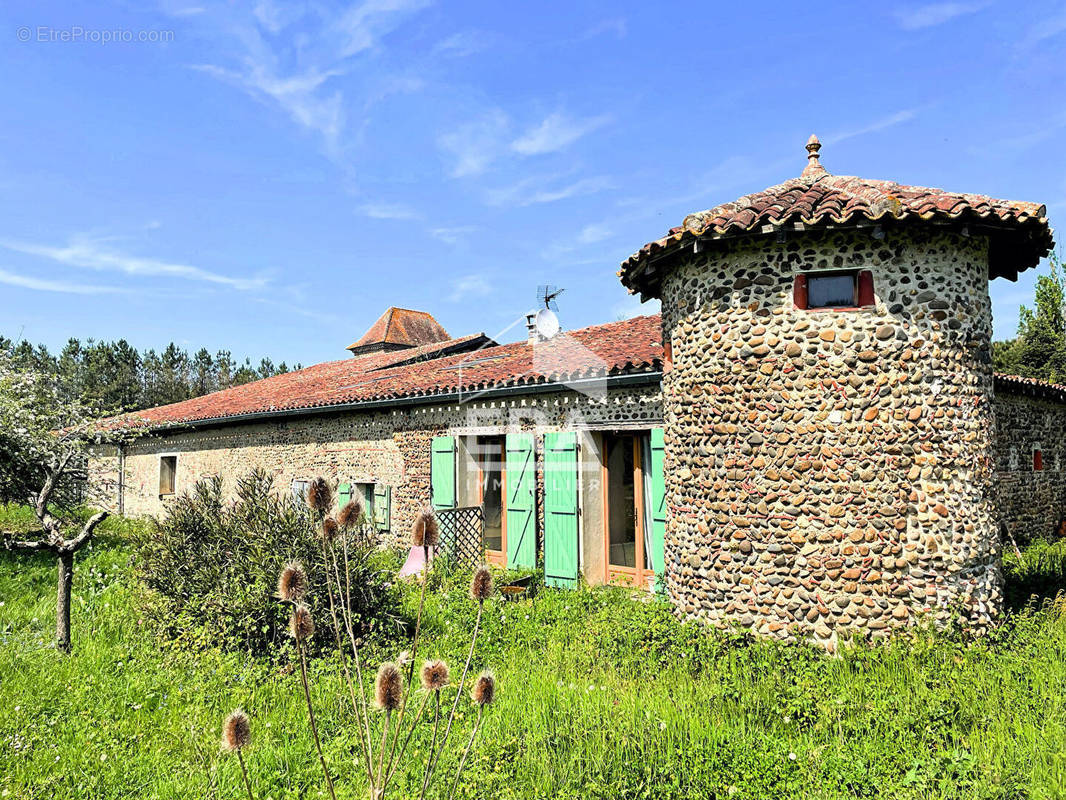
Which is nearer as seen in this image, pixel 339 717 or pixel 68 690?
pixel 339 717

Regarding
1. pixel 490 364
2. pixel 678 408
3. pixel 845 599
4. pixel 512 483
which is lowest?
pixel 845 599

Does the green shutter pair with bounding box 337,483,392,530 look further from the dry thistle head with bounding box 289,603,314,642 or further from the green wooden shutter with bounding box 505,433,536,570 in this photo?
the dry thistle head with bounding box 289,603,314,642

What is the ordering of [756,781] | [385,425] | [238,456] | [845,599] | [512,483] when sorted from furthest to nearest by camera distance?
[238,456] → [385,425] → [512,483] → [845,599] → [756,781]

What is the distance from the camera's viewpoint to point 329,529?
2920mm

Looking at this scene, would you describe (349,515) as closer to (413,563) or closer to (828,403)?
(828,403)

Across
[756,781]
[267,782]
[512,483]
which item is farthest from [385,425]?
[756,781]

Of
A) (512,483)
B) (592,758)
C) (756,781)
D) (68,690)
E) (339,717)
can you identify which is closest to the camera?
(756,781)

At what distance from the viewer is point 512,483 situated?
9.64 meters

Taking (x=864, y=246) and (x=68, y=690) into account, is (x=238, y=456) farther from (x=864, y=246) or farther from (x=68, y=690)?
(x=864, y=246)

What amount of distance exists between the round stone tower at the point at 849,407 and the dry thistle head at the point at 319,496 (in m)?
4.65

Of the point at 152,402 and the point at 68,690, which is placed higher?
the point at 152,402

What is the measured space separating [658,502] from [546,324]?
6.58 m

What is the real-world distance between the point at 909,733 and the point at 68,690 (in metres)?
6.29

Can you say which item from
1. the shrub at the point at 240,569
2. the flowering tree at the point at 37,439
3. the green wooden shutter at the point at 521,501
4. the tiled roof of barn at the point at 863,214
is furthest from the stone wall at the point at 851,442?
the flowering tree at the point at 37,439
